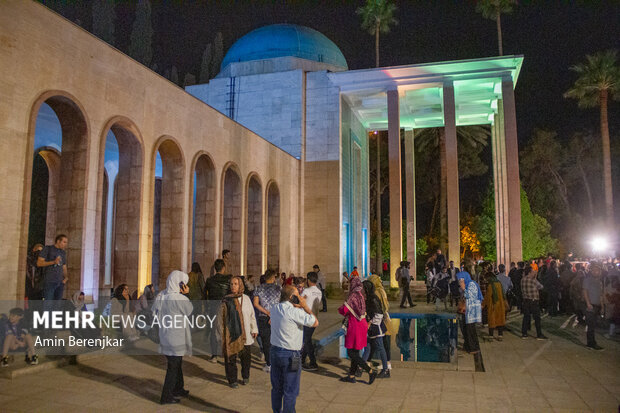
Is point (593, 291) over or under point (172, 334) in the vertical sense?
over

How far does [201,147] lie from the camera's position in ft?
50.4

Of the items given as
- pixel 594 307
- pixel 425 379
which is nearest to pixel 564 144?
pixel 594 307

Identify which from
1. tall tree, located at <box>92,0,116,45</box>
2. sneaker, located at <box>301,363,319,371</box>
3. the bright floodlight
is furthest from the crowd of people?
tall tree, located at <box>92,0,116,45</box>

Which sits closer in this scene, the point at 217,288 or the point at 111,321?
the point at 217,288

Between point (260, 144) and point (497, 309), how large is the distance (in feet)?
38.9

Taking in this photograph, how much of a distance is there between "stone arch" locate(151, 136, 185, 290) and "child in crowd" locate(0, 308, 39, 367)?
6551 millimetres

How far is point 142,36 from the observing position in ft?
198

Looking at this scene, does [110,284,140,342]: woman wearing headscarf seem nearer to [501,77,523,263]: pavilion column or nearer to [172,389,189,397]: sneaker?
[172,389,189,397]: sneaker

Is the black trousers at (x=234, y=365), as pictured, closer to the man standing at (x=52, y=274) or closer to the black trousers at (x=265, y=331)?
the black trousers at (x=265, y=331)

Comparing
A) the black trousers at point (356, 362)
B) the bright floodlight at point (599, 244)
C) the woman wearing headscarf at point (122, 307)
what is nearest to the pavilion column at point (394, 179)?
the woman wearing headscarf at point (122, 307)

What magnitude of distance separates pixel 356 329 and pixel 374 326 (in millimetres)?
477

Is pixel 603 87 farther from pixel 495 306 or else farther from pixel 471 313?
pixel 471 313

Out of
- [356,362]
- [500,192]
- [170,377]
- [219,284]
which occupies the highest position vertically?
[500,192]

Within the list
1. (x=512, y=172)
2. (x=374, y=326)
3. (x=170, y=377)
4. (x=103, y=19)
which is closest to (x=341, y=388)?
(x=374, y=326)
